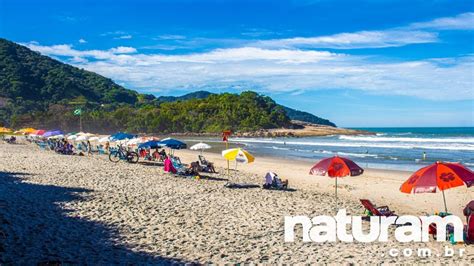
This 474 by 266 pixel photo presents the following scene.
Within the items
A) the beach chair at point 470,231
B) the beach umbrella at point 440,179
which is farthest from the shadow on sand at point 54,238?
the beach chair at point 470,231

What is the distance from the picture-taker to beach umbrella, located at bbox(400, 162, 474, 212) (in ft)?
29.6

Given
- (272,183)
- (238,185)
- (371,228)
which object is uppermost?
(272,183)

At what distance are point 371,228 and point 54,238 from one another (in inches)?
276

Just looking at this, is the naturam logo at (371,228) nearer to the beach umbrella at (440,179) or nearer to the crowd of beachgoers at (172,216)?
the crowd of beachgoers at (172,216)

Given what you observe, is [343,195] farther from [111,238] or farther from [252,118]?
[252,118]

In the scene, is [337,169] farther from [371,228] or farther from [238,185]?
[238,185]

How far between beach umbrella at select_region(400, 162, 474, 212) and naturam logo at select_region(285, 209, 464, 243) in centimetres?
104

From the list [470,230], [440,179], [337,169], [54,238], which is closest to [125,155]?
[337,169]

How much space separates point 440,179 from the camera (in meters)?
9.12

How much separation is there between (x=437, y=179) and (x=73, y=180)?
41.6 ft

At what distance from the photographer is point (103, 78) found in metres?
193

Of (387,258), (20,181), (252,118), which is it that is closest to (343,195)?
(387,258)

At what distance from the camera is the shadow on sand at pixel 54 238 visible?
6996mm

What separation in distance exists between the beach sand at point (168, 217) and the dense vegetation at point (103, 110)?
278 feet
